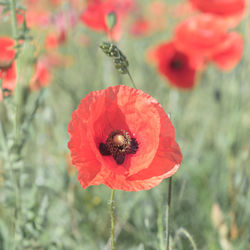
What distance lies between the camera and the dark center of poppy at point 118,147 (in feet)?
3.24

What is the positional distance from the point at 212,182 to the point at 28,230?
0.98 m

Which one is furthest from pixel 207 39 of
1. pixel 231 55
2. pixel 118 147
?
pixel 118 147

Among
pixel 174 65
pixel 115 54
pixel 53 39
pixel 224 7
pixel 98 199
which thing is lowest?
pixel 98 199

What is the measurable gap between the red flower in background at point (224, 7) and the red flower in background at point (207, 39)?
5cm

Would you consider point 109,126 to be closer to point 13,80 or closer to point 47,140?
point 13,80

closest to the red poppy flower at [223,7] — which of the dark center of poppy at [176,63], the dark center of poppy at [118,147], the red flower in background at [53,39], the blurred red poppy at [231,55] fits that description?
the blurred red poppy at [231,55]

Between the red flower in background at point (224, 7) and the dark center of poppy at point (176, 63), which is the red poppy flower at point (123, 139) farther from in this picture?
the dark center of poppy at point (176, 63)

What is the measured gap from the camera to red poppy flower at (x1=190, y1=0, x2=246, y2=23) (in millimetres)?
2002

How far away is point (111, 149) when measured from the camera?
1.00m

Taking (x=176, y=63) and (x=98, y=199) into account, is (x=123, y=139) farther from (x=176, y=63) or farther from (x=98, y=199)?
(x=176, y=63)

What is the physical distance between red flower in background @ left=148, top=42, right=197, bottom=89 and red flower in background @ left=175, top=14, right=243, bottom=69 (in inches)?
7.5

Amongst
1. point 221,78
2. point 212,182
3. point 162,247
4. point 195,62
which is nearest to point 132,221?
point 212,182

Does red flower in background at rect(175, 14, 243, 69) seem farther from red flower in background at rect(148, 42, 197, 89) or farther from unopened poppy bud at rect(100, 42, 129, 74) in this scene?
unopened poppy bud at rect(100, 42, 129, 74)

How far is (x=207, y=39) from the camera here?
189 centimetres
